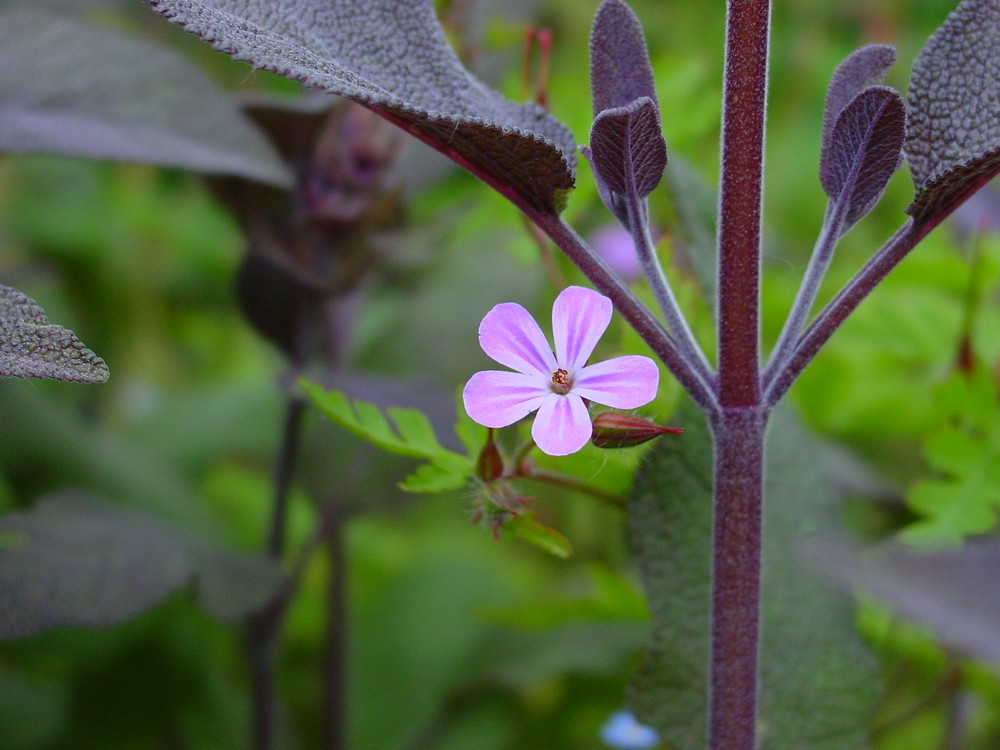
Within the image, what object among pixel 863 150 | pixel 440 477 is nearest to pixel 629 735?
pixel 440 477

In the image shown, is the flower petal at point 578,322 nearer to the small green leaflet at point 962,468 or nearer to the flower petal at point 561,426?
the flower petal at point 561,426

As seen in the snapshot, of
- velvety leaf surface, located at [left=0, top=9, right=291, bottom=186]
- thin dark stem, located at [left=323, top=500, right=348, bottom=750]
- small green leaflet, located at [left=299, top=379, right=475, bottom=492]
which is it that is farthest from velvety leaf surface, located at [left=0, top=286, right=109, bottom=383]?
thin dark stem, located at [left=323, top=500, right=348, bottom=750]

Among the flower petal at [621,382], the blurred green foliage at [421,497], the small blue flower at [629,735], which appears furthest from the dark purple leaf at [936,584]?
the small blue flower at [629,735]

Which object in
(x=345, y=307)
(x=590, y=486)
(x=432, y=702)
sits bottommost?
(x=432, y=702)

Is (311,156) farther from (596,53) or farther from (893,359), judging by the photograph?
(893,359)

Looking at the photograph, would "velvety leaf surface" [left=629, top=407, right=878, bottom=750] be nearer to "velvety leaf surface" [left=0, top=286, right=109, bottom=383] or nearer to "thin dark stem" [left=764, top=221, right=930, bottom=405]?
"thin dark stem" [left=764, top=221, right=930, bottom=405]

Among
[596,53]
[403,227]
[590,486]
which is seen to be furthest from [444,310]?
[596,53]
